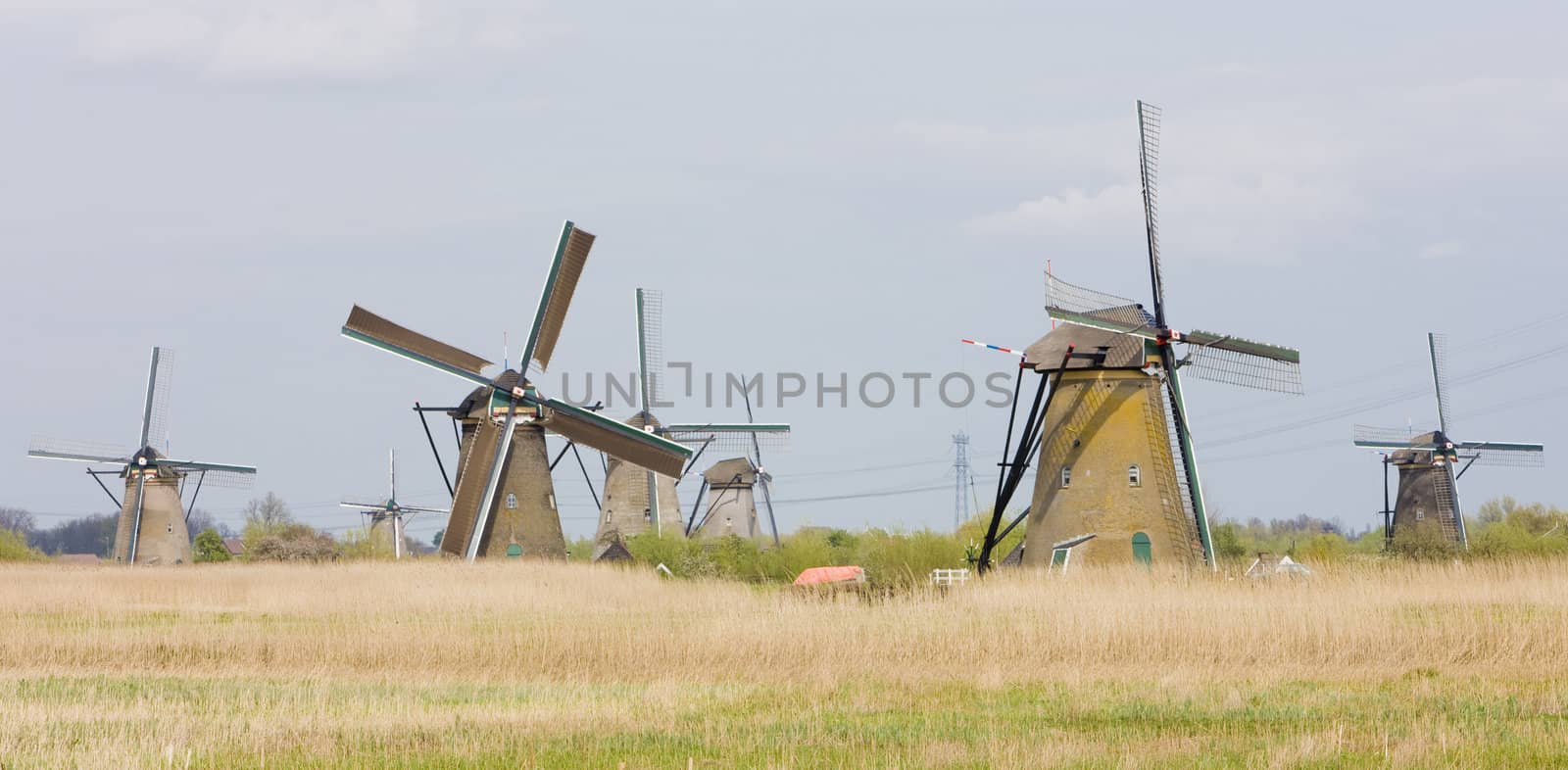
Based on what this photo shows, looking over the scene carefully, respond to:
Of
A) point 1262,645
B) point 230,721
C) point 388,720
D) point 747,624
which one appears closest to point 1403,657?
point 1262,645

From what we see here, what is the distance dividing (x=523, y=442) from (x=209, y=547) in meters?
32.5

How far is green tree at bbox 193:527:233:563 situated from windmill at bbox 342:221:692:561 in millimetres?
29347

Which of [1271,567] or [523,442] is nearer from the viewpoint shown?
[1271,567]

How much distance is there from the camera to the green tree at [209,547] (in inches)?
2527

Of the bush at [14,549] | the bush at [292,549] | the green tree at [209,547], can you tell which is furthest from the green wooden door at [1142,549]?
the green tree at [209,547]

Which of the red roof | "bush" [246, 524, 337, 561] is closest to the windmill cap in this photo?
"bush" [246, 524, 337, 561]

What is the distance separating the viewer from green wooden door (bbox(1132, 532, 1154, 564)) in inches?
1082

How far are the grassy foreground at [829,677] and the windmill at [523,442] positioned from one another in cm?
1175

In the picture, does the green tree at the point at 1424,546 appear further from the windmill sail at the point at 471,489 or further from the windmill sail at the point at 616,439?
the windmill sail at the point at 471,489

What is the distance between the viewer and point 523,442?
38.6 meters

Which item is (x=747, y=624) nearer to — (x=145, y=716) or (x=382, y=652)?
(x=382, y=652)

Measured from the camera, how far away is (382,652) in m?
18.2

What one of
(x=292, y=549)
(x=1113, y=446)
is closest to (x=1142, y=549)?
(x=1113, y=446)

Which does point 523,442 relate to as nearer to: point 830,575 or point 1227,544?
point 830,575
